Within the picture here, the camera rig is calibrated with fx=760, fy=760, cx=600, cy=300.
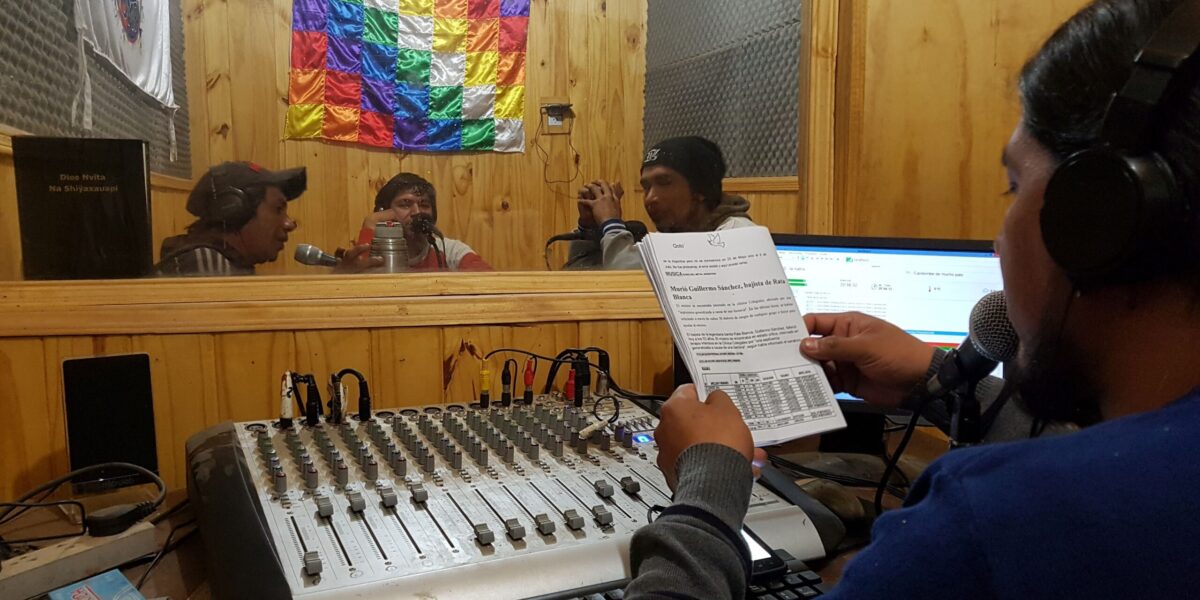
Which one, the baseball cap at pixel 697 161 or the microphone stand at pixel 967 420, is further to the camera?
the baseball cap at pixel 697 161

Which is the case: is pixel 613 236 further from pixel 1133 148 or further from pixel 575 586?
pixel 1133 148

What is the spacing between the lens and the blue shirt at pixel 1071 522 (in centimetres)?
36

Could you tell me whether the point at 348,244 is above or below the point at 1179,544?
above

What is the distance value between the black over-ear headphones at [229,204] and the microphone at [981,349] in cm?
132

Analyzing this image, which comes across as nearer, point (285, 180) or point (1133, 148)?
point (1133, 148)

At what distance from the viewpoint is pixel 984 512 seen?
1.29 ft

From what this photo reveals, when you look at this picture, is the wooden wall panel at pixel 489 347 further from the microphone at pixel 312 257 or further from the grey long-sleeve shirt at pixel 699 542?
the grey long-sleeve shirt at pixel 699 542

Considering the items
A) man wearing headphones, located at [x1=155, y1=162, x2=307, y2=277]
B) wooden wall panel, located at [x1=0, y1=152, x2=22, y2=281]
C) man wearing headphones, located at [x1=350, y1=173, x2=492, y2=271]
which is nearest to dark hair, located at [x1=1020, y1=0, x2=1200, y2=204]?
man wearing headphones, located at [x1=350, y1=173, x2=492, y2=271]

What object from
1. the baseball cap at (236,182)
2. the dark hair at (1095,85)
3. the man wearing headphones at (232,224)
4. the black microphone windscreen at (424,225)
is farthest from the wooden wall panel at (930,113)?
the baseball cap at (236,182)

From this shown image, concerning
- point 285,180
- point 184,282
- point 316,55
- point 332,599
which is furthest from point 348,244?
point 316,55

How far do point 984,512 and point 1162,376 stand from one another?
0.15 meters

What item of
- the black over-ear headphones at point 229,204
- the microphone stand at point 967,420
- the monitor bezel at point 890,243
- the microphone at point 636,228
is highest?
the black over-ear headphones at point 229,204

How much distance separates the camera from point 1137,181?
416mm

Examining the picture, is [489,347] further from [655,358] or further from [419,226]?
[419,226]
